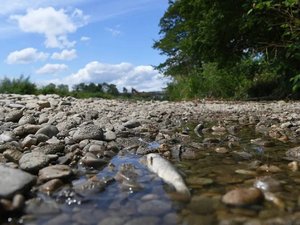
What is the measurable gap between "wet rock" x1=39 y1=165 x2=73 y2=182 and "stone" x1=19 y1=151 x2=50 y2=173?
93 mm

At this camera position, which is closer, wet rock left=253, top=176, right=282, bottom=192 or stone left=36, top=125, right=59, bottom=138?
wet rock left=253, top=176, right=282, bottom=192

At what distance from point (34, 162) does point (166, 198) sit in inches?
46.8

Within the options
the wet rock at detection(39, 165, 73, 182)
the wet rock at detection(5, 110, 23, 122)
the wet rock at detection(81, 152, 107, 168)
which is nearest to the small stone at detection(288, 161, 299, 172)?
the wet rock at detection(81, 152, 107, 168)

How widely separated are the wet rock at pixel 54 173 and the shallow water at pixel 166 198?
104mm

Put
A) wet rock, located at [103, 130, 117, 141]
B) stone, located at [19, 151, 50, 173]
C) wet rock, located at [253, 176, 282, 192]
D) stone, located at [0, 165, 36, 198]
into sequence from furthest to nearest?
wet rock, located at [103, 130, 117, 141] → stone, located at [19, 151, 50, 173] → wet rock, located at [253, 176, 282, 192] → stone, located at [0, 165, 36, 198]

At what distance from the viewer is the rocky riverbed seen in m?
2.25

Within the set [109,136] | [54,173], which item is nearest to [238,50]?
[109,136]

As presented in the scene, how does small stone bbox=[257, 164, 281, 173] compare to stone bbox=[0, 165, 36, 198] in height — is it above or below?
below

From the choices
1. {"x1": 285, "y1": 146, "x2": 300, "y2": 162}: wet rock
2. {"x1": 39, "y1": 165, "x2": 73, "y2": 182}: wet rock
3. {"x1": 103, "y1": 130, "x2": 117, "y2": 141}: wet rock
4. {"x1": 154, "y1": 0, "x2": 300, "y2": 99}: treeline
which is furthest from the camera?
{"x1": 154, "y1": 0, "x2": 300, "y2": 99}: treeline

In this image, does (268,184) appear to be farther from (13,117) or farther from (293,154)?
(13,117)

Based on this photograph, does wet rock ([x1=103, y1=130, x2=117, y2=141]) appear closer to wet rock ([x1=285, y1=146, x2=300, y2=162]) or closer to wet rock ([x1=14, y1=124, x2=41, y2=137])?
wet rock ([x1=14, y1=124, x2=41, y2=137])

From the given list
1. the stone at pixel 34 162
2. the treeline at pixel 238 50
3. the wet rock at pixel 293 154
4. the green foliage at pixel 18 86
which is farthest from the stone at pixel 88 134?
the green foliage at pixel 18 86

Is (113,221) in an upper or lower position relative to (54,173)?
lower

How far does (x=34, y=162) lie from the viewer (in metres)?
3.09
